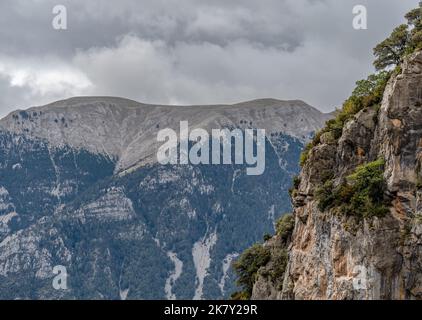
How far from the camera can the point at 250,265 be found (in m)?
132

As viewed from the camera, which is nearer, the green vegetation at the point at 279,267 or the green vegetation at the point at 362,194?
the green vegetation at the point at 362,194

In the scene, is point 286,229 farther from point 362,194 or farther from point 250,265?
point 362,194

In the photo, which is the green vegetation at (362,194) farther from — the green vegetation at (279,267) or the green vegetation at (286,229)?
the green vegetation at (286,229)

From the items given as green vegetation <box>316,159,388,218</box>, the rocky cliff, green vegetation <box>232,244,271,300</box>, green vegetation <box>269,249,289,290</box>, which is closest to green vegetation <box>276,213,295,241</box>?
green vegetation <box>269,249,289,290</box>

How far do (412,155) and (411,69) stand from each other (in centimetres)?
1001

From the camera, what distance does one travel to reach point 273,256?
391 ft

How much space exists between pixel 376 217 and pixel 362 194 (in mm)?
3833

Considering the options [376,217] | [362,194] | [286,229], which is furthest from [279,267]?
[376,217]

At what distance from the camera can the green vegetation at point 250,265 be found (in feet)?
418

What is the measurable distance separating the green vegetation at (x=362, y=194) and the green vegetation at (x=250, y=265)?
109ft

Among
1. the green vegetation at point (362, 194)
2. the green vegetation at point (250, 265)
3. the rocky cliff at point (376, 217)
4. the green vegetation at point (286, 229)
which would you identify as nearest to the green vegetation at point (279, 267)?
the green vegetation at point (286, 229)

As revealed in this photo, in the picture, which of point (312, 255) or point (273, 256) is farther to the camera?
point (273, 256)
